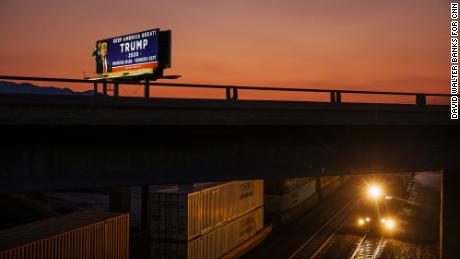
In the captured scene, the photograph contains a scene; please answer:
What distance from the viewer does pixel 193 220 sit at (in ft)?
74.4

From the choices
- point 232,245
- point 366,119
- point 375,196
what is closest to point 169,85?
point 366,119

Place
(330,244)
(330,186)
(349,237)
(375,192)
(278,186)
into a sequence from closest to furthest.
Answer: (330,244)
(349,237)
(278,186)
(375,192)
(330,186)

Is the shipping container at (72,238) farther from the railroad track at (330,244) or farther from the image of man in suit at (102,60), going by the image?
the railroad track at (330,244)

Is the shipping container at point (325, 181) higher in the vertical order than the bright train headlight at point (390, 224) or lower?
higher

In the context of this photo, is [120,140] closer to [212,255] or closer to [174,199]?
[174,199]

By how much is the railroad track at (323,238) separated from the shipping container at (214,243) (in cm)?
392

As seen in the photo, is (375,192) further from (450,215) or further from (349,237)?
(450,215)

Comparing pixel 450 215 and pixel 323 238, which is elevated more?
pixel 450 215

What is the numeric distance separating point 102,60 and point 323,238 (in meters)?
22.5

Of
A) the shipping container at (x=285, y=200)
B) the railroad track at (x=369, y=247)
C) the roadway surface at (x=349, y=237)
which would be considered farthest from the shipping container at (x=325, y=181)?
the railroad track at (x=369, y=247)

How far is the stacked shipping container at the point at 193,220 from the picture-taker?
22.4m

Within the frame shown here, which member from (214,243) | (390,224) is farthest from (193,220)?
(390,224)

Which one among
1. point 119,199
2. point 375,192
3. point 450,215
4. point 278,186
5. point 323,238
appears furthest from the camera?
point 375,192

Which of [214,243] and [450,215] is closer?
[450,215]
